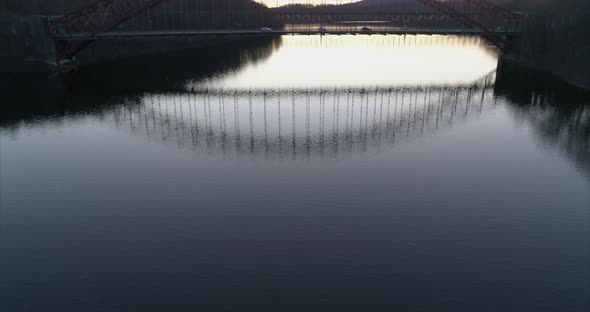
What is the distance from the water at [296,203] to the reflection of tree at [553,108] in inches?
10.8

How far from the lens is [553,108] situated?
130 feet

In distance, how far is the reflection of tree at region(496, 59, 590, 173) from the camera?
3047 cm

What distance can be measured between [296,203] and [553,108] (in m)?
30.3

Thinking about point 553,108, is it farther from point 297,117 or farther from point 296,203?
point 296,203

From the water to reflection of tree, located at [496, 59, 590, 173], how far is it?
10.8 inches

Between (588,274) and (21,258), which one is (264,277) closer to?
(21,258)

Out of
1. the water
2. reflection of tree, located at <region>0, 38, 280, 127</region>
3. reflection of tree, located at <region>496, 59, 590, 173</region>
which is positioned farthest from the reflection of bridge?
reflection of tree, located at <region>0, 38, 280, 127</region>

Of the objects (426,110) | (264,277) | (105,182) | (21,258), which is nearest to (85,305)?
(21,258)

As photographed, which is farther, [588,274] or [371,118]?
[371,118]

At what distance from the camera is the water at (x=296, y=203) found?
607 inches

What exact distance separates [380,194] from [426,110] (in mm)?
19839

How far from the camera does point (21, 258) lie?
675 inches

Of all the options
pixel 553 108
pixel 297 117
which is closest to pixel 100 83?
pixel 297 117

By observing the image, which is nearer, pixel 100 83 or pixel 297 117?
pixel 297 117
